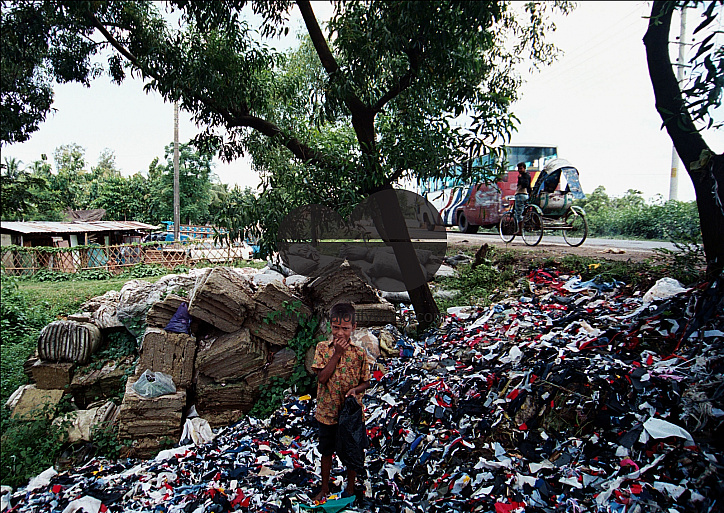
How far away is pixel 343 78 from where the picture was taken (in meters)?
3.79

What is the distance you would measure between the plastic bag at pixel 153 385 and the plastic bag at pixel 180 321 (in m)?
0.47

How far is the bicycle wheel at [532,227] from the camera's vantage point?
675 centimetres

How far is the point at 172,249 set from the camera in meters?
4.25

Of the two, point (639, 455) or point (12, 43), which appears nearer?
point (639, 455)

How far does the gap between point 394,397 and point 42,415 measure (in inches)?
145

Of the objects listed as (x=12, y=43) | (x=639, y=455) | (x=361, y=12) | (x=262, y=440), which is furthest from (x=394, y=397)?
(x=12, y=43)

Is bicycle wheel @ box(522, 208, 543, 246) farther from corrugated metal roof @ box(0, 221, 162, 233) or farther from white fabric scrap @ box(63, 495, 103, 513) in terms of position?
white fabric scrap @ box(63, 495, 103, 513)

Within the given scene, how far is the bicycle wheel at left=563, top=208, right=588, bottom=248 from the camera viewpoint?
6.79 metres

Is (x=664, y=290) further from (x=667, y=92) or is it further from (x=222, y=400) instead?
(x=222, y=400)

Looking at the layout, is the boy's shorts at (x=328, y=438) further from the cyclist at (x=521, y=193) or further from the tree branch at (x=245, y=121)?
the cyclist at (x=521, y=193)

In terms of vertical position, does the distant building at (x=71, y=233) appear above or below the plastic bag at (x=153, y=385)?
above

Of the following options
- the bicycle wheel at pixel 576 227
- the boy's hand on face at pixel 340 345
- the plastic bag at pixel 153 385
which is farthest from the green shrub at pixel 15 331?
the bicycle wheel at pixel 576 227

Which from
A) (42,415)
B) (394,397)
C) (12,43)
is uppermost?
(12,43)

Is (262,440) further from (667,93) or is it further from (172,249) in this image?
(667,93)
